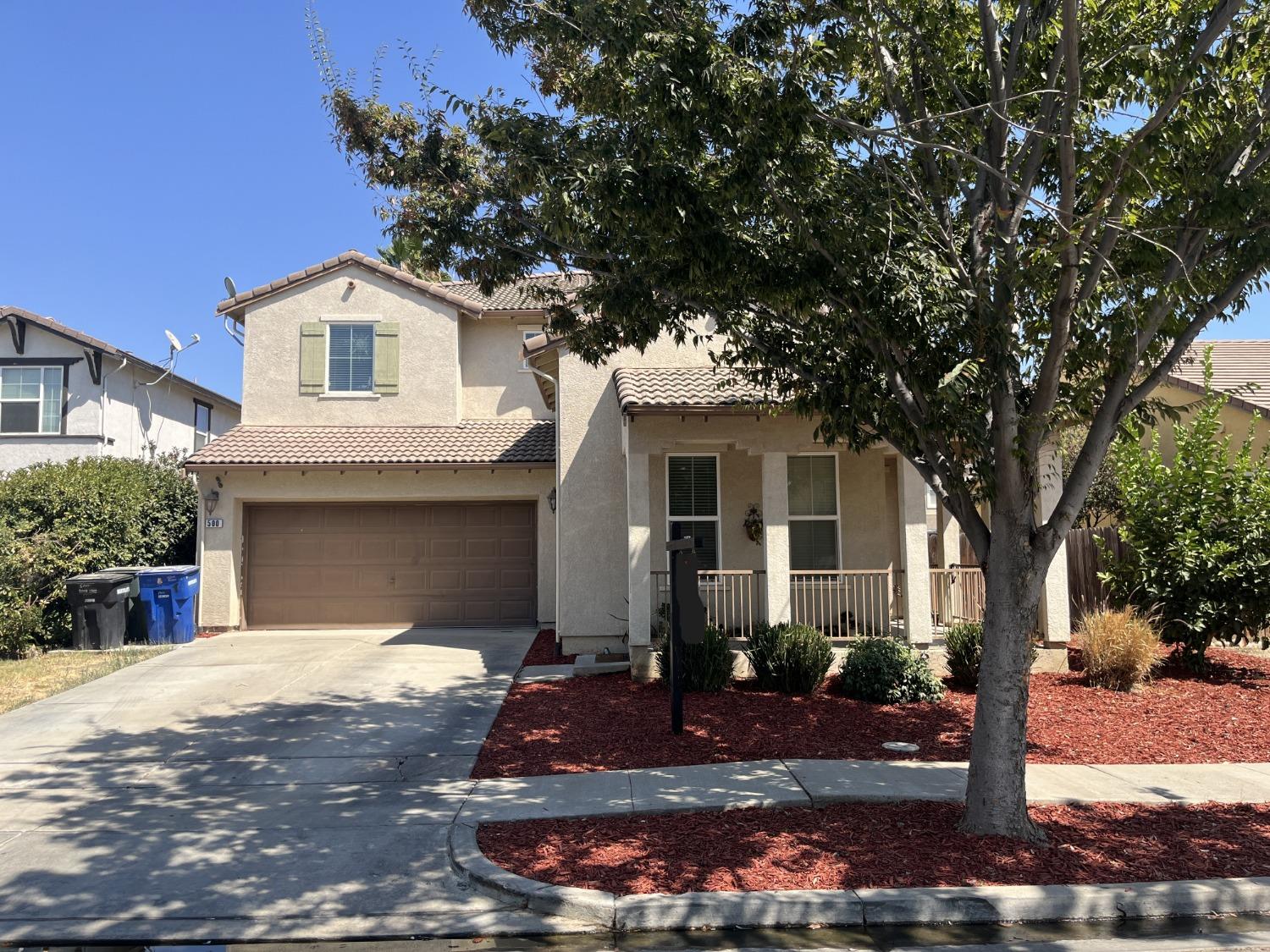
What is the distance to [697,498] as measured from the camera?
13.1 m

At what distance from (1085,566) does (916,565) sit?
15.5 feet

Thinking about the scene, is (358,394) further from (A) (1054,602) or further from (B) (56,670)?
(A) (1054,602)

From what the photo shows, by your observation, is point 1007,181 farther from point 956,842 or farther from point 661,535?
point 661,535

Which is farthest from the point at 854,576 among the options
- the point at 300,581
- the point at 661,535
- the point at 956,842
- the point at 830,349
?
the point at 300,581

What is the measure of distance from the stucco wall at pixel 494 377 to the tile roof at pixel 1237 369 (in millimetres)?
11740

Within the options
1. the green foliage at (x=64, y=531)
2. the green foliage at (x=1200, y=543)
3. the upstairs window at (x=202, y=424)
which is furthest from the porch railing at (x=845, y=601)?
the upstairs window at (x=202, y=424)

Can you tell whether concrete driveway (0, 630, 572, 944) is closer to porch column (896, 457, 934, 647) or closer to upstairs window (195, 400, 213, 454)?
porch column (896, 457, 934, 647)

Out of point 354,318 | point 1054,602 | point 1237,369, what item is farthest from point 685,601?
point 1237,369

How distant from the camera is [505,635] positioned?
1526cm

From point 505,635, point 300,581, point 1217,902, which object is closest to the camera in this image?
point 1217,902

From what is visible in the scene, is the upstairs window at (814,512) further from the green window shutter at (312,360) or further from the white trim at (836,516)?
the green window shutter at (312,360)

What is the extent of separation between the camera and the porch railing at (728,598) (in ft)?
38.7

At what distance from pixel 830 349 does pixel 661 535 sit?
20.4 ft

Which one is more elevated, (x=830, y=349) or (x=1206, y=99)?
(x=1206, y=99)
